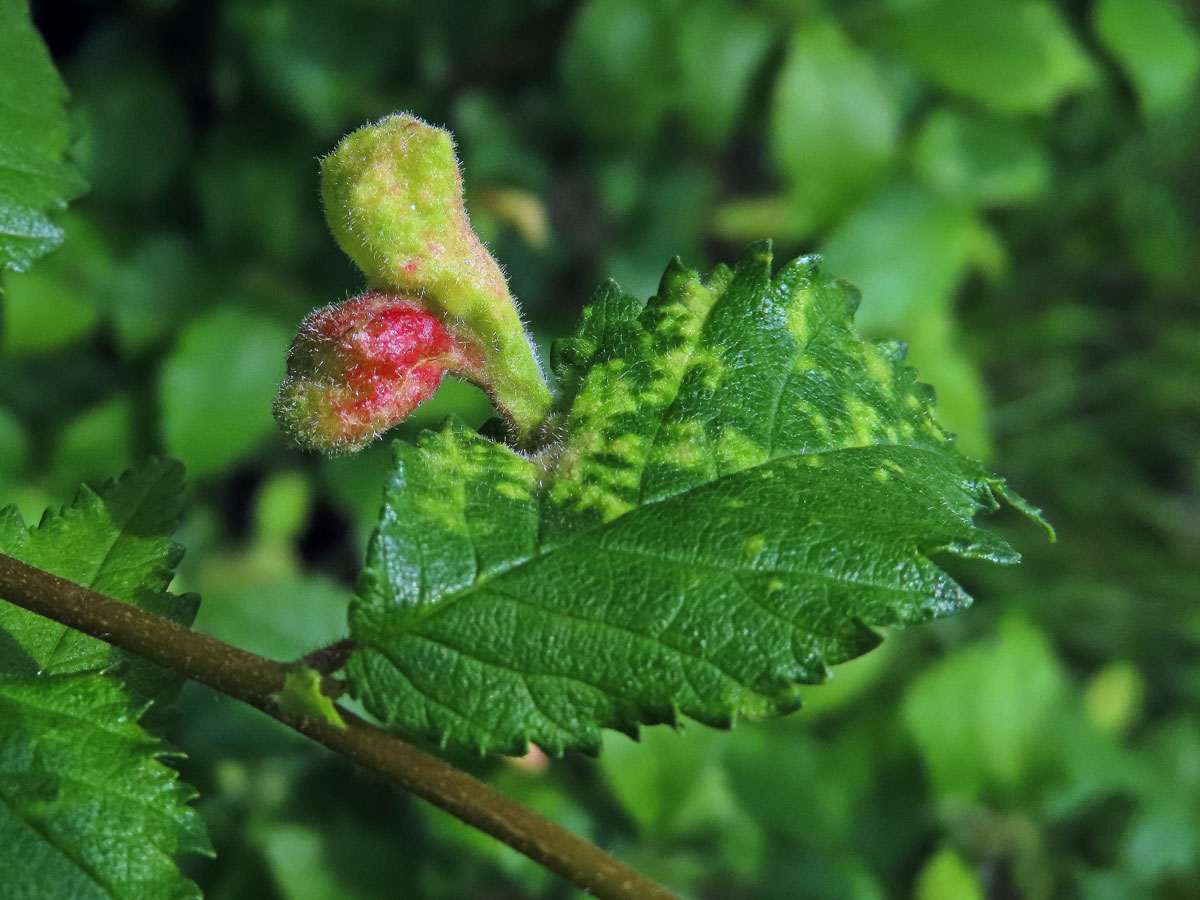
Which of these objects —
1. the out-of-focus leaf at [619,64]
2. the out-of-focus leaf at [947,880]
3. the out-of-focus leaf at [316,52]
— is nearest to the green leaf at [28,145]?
the out-of-focus leaf at [316,52]

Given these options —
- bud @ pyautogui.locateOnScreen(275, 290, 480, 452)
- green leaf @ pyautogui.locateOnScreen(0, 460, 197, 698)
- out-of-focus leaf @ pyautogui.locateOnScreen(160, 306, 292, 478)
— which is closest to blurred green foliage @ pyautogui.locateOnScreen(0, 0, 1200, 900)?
out-of-focus leaf @ pyautogui.locateOnScreen(160, 306, 292, 478)

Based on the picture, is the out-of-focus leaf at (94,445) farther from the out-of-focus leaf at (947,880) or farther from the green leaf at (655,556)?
the out-of-focus leaf at (947,880)

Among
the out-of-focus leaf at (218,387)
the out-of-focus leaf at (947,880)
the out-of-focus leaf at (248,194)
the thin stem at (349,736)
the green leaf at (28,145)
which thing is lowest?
the thin stem at (349,736)

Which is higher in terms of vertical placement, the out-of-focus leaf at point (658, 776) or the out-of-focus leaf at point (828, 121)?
the out-of-focus leaf at point (828, 121)

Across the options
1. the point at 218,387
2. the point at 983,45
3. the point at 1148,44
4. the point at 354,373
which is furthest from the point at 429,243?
the point at 1148,44

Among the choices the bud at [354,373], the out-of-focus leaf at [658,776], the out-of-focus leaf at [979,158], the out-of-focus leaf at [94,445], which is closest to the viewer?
the bud at [354,373]

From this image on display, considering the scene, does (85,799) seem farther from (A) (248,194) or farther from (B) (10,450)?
(A) (248,194)

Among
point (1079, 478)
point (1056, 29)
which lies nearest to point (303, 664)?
point (1056, 29)
